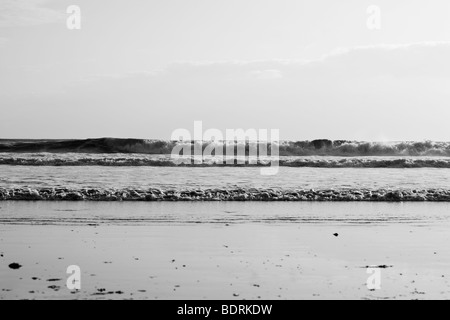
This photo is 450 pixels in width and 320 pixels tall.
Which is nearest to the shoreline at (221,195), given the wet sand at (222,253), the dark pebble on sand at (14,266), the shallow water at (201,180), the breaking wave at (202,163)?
the shallow water at (201,180)

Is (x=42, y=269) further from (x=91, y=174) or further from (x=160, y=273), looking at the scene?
(x=91, y=174)

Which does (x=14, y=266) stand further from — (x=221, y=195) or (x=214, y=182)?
(x=214, y=182)

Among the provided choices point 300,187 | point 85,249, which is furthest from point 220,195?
point 85,249

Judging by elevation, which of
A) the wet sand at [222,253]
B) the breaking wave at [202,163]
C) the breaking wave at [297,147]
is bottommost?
the wet sand at [222,253]

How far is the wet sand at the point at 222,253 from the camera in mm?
7071

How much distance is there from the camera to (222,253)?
9172 mm

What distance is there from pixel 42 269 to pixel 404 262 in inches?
178

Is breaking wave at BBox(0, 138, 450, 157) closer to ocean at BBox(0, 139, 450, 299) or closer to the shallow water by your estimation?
the shallow water

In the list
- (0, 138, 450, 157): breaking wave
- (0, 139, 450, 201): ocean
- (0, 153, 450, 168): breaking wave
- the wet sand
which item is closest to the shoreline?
(0, 139, 450, 201): ocean

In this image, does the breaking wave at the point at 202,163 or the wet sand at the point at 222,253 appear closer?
the wet sand at the point at 222,253

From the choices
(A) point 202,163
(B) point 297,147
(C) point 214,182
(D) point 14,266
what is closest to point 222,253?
(D) point 14,266

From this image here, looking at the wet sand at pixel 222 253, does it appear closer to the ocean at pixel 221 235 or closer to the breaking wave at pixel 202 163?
the ocean at pixel 221 235

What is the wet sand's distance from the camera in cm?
707

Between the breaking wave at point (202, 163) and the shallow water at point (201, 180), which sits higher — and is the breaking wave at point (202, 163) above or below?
above
